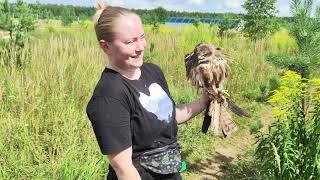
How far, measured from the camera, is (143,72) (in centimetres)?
159

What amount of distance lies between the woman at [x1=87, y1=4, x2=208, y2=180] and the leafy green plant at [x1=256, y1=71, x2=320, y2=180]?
1300 millimetres

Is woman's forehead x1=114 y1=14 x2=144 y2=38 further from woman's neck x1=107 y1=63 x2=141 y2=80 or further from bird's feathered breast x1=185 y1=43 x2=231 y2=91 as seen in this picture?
bird's feathered breast x1=185 y1=43 x2=231 y2=91

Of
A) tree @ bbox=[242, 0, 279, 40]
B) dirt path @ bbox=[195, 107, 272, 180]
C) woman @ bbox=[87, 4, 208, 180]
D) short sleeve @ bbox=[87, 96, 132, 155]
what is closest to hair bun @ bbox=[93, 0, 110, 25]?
woman @ bbox=[87, 4, 208, 180]

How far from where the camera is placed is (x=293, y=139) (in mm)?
2863

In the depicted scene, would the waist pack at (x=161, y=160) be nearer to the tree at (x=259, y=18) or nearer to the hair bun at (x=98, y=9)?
the hair bun at (x=98, y=9)

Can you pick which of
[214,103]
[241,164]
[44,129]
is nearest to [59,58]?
[44,129]

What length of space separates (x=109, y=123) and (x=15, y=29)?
4803 mm

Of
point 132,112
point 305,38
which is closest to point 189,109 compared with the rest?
point 132,112

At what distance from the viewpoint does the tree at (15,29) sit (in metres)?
4.71

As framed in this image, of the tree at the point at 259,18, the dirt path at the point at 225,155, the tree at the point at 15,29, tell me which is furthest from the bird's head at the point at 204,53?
the tree at the point at 259,18

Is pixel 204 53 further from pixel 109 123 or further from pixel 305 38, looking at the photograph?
pixel 305 38

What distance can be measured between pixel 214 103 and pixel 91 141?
218 centimetres

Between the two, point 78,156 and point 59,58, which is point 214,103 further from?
point 59,58

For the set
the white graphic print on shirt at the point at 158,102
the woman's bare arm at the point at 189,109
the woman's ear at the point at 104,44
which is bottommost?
the woman's bare arm at the point at 189,109
